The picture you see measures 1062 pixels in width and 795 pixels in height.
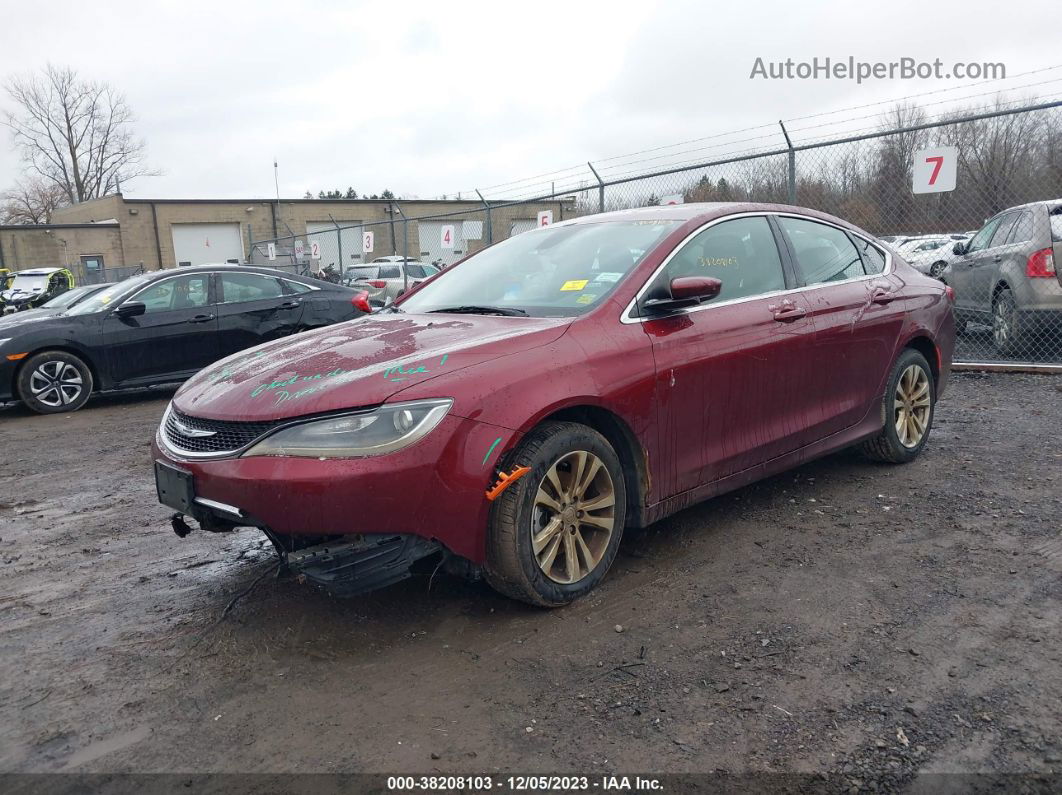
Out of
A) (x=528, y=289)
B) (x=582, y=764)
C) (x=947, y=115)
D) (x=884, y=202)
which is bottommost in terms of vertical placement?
(x=582, y=764)

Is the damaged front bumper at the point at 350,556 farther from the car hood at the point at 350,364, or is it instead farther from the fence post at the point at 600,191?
the fence post at the point at 600,191

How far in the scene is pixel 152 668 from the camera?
3096 millimetres

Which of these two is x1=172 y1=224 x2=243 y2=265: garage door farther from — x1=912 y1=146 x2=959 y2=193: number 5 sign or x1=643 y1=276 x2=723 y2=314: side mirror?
x1=643 y1=276 x2=723 y2=314: side mirror

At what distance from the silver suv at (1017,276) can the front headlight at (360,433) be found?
286 inches

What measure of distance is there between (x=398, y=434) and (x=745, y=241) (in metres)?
2.32

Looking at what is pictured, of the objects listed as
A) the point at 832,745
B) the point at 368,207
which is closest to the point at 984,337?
the point at 832,745

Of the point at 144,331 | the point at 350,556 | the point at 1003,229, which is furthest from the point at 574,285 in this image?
the point at 1003,229

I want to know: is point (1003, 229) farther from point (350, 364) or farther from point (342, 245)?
point (342, 245)

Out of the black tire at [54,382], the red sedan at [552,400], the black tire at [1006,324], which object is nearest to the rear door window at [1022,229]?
the black tire at [1006,324]

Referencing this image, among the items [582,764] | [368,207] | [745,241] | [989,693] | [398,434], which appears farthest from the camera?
[368,207]

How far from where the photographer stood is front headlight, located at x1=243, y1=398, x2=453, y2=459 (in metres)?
2.95

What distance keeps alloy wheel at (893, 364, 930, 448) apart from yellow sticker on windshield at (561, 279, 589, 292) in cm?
232

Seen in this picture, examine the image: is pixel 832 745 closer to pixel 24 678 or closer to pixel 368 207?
pixel 24 678

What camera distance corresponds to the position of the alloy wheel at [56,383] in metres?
8.62
